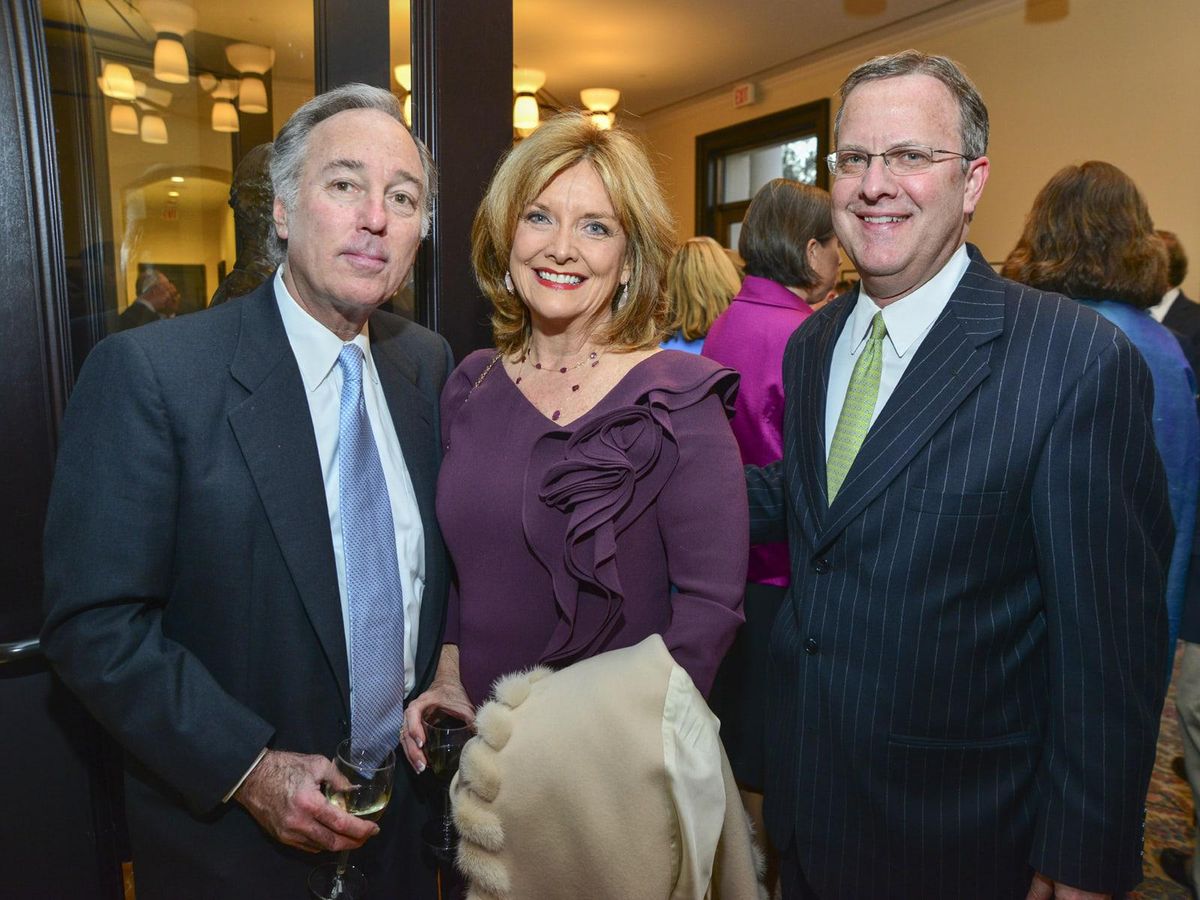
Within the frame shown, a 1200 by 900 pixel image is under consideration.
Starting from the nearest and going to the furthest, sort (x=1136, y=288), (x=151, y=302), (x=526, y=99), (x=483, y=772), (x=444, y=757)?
1. (x=483, y=772)
2. (x=444, y=757)
3. (x=151, y=302)
4. (x=1136, y=288)
5. (x=526, y=99)

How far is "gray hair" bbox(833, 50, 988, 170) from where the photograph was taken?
145cm

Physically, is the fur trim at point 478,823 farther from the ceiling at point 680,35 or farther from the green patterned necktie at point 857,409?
the ceiling at point 680,35

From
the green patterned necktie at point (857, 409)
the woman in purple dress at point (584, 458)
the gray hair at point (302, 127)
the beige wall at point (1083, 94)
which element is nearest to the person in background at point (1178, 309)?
the beige wall at point (1083, 94)

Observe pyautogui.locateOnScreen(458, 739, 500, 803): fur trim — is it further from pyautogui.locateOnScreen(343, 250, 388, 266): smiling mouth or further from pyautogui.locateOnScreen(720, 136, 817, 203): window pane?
pyautogui.locateOnScreen(720, 136, 817, 203): window pane

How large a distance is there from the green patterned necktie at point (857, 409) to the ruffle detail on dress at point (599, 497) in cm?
22

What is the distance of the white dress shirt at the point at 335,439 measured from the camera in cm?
149

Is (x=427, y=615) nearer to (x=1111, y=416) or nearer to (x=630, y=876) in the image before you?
(x=630, y=876)

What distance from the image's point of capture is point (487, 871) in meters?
1.04

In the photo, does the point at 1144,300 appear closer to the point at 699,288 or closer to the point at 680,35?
the point at 699,288

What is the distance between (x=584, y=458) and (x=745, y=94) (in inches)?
325

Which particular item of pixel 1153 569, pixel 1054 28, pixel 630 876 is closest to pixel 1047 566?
pixel 1153 569

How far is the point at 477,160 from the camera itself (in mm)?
2084

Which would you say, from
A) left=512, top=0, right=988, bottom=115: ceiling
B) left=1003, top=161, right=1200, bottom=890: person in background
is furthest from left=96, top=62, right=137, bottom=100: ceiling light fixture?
left=512, top=0, right=988, bottom=115: ceiling

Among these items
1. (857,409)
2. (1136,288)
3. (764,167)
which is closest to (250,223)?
(857,409)
